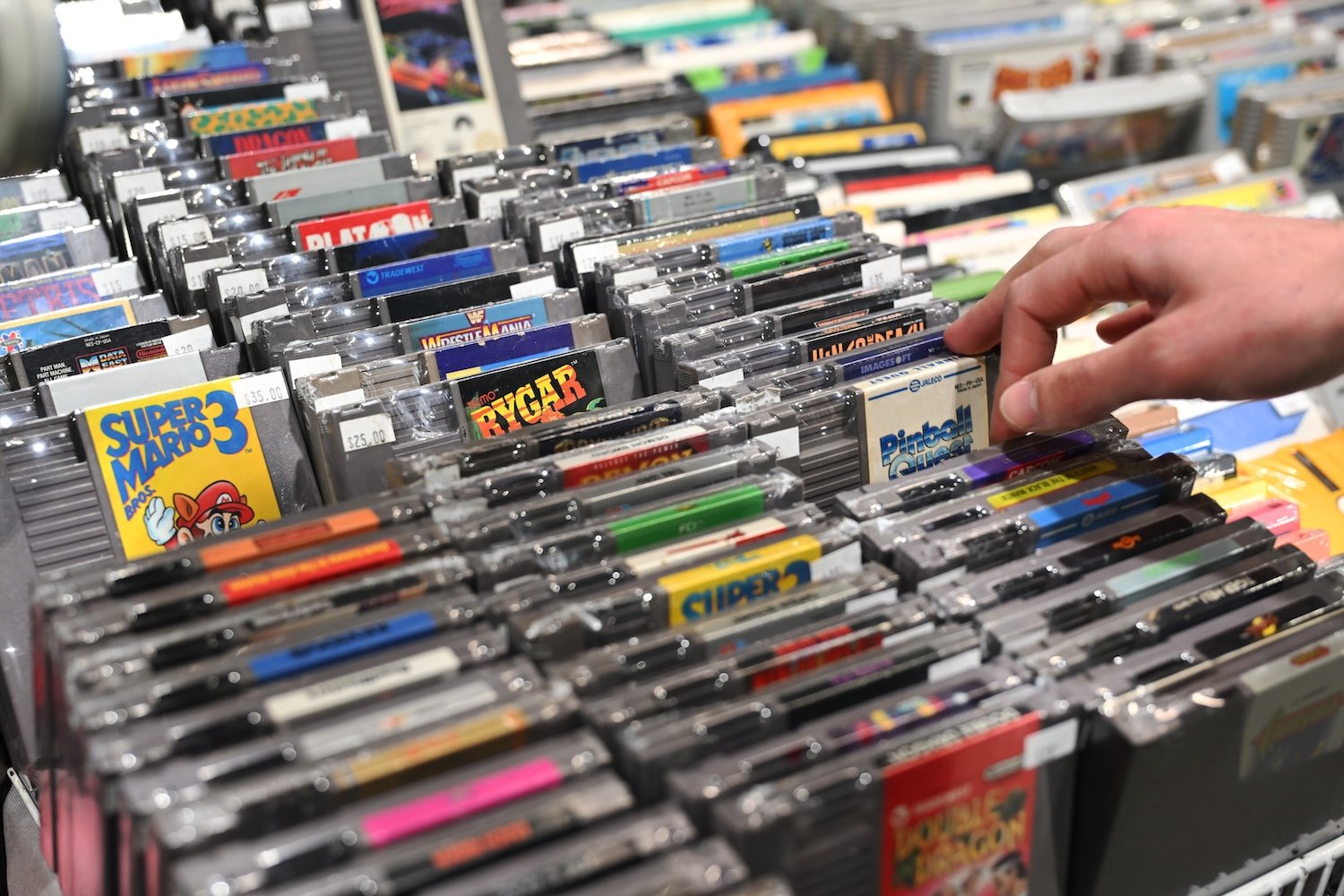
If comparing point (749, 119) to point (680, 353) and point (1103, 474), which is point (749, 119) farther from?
point (1103, 474)

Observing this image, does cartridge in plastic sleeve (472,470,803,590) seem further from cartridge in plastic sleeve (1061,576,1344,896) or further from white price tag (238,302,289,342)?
white price tag (238,302,289,342)

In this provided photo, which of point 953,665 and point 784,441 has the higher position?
point 784,441

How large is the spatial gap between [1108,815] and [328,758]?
72 cm

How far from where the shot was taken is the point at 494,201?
2180mm

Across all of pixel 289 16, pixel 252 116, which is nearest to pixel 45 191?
pixel 252 116

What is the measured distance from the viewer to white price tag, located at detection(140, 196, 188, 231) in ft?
7.05

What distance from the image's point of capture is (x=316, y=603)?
1267 mm

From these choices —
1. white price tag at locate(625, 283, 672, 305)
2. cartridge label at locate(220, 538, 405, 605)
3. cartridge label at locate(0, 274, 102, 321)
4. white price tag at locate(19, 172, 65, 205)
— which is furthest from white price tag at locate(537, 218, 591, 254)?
white price tag at locate(19, 172, 65, 205)

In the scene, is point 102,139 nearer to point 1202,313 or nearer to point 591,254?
point 591,254

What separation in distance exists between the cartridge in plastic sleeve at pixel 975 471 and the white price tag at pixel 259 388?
2.55ft

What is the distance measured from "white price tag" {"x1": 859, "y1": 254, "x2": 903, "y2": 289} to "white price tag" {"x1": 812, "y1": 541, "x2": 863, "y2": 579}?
0.64m

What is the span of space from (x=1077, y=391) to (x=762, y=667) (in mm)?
523

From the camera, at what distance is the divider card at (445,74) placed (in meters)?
3.00

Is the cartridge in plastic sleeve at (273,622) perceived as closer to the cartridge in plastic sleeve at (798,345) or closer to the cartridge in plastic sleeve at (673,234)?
the cartridge in plastic sleeve at (798,345)
